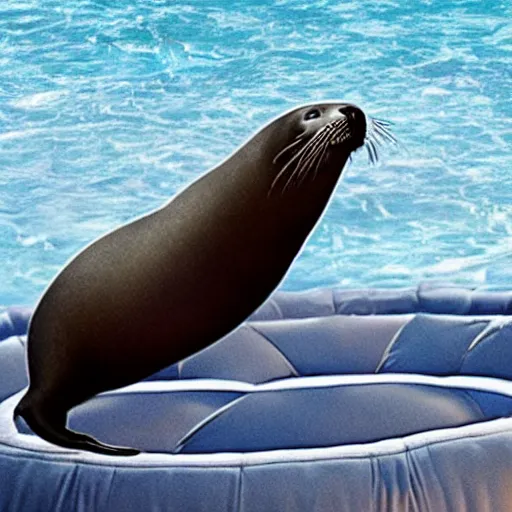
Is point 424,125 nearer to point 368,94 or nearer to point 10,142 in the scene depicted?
point 368,94

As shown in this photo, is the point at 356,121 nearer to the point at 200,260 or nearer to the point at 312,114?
the point at 312,114

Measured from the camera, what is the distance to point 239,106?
667cm

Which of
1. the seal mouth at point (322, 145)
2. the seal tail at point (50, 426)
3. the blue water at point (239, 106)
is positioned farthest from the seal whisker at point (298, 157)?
the blue water at point (239, 106)

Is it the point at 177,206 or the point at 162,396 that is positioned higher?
the point at 177,206

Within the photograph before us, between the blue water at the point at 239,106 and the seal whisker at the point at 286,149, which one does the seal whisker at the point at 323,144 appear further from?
the blue water at the point at 239,106

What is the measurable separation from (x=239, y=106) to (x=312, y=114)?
5.85 meters

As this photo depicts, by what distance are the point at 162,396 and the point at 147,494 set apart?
260 mm

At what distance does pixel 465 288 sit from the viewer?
86.6 inches

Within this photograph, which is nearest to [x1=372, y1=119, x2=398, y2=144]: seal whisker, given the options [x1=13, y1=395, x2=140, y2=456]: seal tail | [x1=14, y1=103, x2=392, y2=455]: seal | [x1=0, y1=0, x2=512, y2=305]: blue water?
[x1=14, y1=103, x2=392, y2=455]: seal

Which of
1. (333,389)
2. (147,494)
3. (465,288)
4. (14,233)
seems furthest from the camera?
(14,233)

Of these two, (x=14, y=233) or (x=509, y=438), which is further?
(x=14, y=233)

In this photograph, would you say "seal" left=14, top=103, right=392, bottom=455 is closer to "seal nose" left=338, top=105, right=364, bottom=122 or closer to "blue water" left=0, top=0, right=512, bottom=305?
"seal nose" left=338, top=105, right=364, bottom=122

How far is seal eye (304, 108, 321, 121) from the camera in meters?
0.87

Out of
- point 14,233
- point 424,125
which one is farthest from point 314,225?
point 424,125
